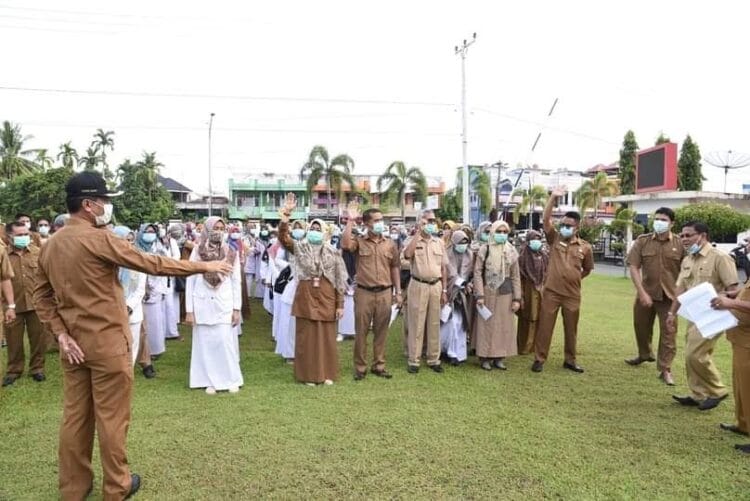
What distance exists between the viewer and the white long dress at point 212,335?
18.2ft

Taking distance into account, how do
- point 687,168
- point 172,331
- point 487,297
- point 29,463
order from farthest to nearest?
point 687,168 < point 172,331 < point 487,297 < point 29,463

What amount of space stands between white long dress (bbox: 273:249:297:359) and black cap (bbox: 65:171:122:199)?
3425 millimetres

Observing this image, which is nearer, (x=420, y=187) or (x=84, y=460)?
(x=84, y=460)

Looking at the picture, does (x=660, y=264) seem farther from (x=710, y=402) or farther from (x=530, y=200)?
(x=530, y=200)

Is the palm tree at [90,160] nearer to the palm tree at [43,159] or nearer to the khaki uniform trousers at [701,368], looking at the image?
the palm tree at [43,159]

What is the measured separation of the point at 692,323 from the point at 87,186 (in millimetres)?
4952

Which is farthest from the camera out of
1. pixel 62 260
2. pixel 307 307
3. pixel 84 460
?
pixel 307 307

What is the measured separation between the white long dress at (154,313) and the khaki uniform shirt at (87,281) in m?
3.45

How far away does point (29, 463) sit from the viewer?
3824mm

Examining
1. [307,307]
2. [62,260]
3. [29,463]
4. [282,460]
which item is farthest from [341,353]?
[62,260]

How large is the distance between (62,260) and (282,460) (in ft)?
6.56

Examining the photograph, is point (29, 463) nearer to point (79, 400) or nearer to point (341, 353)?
point (79, 400)

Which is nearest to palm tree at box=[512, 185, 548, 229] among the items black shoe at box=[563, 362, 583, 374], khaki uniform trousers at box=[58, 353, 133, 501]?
black shoe at box=[563, 362, 583, 374]

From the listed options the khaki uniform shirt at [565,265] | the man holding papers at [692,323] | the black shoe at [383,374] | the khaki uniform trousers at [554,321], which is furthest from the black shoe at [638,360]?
the black shoe at [383,374]
